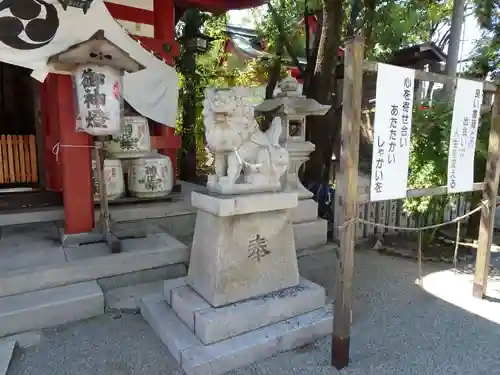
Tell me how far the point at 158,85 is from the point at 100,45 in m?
2.31

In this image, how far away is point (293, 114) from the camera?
5305 mm

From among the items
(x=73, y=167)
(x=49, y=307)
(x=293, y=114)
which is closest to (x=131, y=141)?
(x=73, y=167)

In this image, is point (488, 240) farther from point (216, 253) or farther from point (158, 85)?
point (158, 85)

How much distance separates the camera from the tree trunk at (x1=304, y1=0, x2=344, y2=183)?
21.7 feet

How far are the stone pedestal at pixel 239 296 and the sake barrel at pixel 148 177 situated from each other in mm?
2251

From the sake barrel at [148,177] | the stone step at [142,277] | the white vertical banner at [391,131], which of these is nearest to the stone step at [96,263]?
the stone step at [142,277]

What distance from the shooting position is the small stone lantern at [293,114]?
5.20 meters

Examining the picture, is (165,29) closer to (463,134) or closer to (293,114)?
(293,114)

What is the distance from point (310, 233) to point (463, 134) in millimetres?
2543

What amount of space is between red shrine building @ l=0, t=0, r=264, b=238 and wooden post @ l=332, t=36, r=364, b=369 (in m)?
3.11

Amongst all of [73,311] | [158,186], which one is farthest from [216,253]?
[158,186]

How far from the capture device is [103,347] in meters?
3.02

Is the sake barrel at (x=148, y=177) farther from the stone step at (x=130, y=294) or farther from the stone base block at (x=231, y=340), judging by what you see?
the stone base block at (x=231, y=340)

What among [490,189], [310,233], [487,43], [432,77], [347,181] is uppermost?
[487,43]
